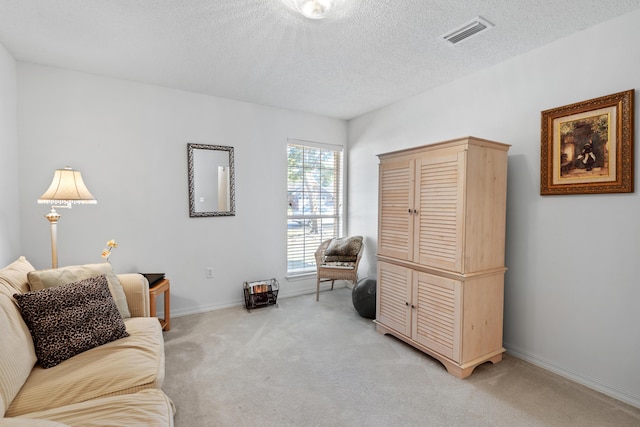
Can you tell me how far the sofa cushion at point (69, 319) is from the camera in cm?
158

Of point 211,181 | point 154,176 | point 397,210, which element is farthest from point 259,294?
point 397,210

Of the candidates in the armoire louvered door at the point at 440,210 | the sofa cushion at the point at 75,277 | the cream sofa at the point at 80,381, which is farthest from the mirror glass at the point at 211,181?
the armoire louvered door at the point at 440,210

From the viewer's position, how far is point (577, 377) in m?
2.23

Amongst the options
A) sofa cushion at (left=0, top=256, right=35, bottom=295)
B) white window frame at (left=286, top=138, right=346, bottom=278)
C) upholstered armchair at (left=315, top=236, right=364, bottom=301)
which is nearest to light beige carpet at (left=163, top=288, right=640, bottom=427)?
upholstered armchair at (left=315, top=236, right=364, bottom=301)

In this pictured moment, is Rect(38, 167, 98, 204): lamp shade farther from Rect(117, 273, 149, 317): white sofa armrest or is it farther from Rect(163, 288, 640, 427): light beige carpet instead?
Rect(163, 288, 640, 427): light beige carpet

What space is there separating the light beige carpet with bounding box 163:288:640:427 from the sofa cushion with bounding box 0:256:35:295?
1.09 meters

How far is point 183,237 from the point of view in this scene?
3494 millimetres

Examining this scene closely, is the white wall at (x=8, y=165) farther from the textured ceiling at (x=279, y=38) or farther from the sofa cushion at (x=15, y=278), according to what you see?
the sofa cushion at (x=15, y=278)

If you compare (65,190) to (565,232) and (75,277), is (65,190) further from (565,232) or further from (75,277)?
(565,232)

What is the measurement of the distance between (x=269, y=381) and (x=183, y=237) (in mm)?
2005

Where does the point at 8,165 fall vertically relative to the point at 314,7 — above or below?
below

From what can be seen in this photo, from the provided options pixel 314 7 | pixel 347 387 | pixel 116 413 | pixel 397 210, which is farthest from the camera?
pixel 397 210

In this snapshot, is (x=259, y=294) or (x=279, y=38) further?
(x=259, y=294)

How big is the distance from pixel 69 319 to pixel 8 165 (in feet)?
5.92
